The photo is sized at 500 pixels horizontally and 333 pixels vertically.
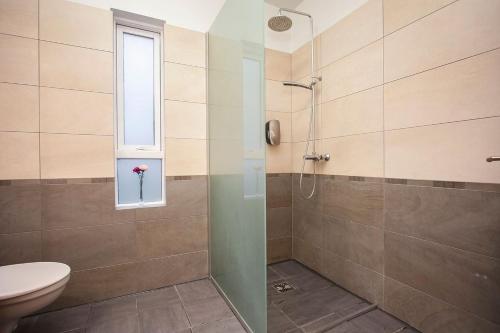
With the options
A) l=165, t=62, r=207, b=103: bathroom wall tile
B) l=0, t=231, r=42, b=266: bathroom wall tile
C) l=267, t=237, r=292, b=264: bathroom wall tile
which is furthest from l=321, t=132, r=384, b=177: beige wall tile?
l=0, t=231, r=42, b=266: bathroom wall tile

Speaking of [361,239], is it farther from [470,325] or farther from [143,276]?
[143,276]

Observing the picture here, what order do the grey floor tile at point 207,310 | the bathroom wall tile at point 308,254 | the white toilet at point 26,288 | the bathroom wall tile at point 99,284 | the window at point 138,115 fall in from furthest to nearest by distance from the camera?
the bathroom wall tile at point 308,254
the window at point 138,115
the bathroom wall tile at point 99,284
the grey floor tile at point 207,310
the white toilet at point 26,288

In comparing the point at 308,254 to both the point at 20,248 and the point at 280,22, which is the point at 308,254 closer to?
the point at 280,22

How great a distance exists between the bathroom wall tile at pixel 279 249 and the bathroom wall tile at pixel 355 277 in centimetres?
44

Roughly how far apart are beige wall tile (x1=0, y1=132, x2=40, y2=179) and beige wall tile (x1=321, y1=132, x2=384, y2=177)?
2099mm

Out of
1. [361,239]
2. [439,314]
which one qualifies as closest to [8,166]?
[361,239]

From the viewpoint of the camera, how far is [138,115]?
6.32ft

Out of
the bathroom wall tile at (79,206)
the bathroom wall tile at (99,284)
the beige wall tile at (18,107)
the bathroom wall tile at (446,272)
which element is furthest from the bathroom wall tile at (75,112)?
the bathroom wall tile at (446,272)

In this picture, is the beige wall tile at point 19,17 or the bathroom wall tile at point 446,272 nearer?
the bathroom wall tile at point 446,272

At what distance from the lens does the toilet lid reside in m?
1.12

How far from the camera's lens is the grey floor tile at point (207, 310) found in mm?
1551

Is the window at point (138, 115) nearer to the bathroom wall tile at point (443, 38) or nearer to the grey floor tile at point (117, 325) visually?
the grey floor tile at point (117, 325)

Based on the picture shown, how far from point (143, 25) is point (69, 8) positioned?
1.53ft

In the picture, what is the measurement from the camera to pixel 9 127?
151 cm
